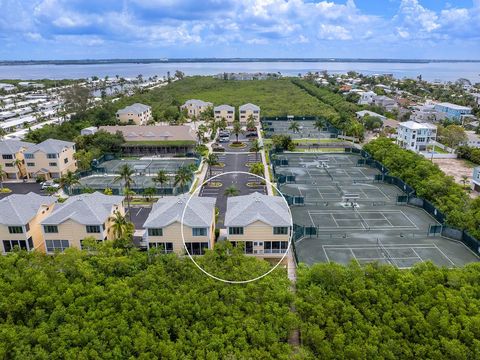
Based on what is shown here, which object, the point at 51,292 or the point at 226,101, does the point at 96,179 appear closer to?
the point at 51,292

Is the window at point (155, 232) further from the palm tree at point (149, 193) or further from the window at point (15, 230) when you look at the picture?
the palm tree at point (149, 193)

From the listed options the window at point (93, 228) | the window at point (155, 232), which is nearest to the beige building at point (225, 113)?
the window at point (93, 228)

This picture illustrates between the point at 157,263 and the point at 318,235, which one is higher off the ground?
the point at 157,263

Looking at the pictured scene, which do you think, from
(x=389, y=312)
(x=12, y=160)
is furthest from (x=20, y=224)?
(x=389, y=312)

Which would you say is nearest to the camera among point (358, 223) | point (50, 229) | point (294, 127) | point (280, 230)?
point (280, 230)

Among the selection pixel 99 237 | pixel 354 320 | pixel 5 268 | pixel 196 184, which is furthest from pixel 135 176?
pixel 354 320

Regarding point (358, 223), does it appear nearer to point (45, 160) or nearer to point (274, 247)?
point (274, 247)

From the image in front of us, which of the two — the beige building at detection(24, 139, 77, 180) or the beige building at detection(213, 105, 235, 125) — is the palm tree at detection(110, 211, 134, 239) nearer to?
the beige building at detection(24, 139, 77, 180)
